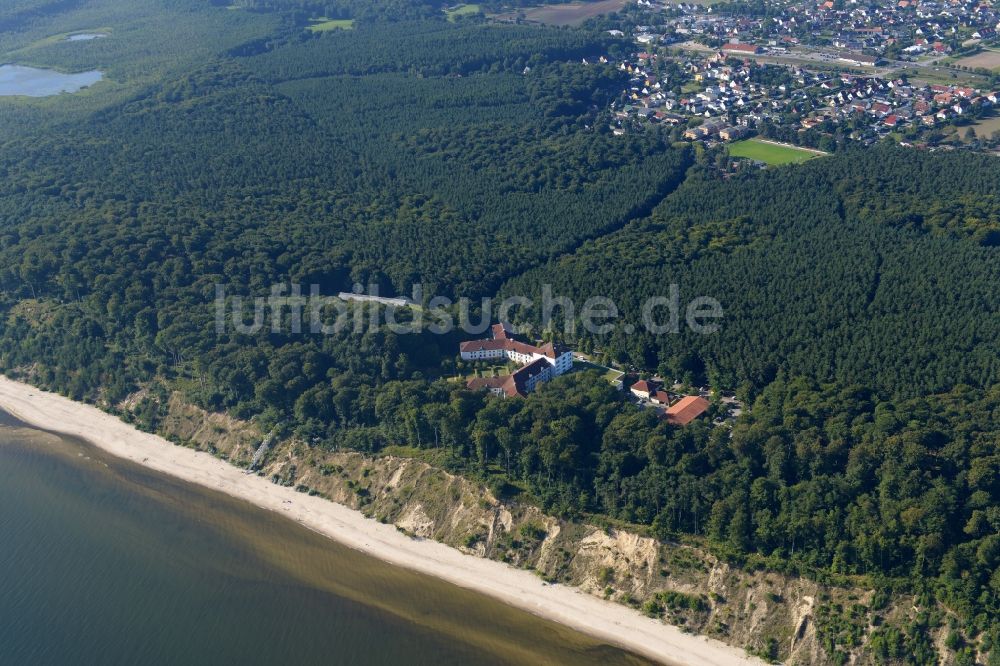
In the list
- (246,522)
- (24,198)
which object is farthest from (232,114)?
(246,522)

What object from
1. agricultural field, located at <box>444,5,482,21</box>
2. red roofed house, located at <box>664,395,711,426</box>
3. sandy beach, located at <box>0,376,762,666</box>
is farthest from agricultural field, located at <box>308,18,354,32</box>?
red roofed house, located at <box>664,395,711,426</box>

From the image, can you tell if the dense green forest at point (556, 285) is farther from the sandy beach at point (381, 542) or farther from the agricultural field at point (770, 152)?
the agricultural field at point (770, 152)

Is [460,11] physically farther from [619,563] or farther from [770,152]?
[619,563]

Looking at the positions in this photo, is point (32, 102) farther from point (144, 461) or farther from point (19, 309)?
point (144, 461)

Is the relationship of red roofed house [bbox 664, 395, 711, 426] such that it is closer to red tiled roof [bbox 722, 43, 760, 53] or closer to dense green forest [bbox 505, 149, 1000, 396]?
dense green forest [bbox 505, 149, 1000, 396]

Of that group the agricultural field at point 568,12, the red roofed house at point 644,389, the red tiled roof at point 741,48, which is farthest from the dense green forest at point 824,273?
the agricultural field at point 568,12

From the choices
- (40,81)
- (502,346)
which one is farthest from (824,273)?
(40,81)

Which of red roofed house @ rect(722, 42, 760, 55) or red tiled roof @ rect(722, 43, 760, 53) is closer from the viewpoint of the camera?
red roofed house @ rect(722, 42, 760, 55)
